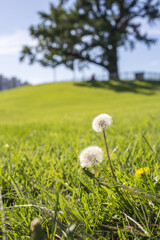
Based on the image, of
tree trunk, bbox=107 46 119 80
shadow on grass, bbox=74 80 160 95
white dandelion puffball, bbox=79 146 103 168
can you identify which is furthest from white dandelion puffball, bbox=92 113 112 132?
tree trunk, bbox=107 46 119 80

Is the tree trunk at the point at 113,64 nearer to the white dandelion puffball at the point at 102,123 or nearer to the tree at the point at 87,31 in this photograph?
the tree at the point at 87,31

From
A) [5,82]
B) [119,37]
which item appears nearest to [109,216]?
[119,37]

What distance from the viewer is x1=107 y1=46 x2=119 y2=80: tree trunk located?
3358cm

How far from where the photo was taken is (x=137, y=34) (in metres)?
33.6

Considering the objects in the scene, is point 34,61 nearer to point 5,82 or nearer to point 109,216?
point 109,216

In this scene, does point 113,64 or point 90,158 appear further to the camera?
point 113,64

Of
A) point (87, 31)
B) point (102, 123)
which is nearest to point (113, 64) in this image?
point (87, 31)

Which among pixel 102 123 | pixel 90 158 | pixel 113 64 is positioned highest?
pixel 113 64

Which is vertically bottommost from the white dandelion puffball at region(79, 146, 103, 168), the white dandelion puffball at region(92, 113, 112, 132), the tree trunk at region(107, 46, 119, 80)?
the white dandelion puffball at region(79, 146, 103, 168)

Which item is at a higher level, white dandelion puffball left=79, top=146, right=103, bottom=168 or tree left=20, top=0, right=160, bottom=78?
tree left=20, top=0, right=160, bottom=78

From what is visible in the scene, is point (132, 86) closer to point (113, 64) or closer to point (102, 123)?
point (113, 64)

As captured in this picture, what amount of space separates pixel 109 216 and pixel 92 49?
3537cm

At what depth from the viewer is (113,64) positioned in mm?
35500

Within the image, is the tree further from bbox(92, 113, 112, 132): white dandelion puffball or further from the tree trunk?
bbox(92, 113, 112, 132): white dandelion puffball
